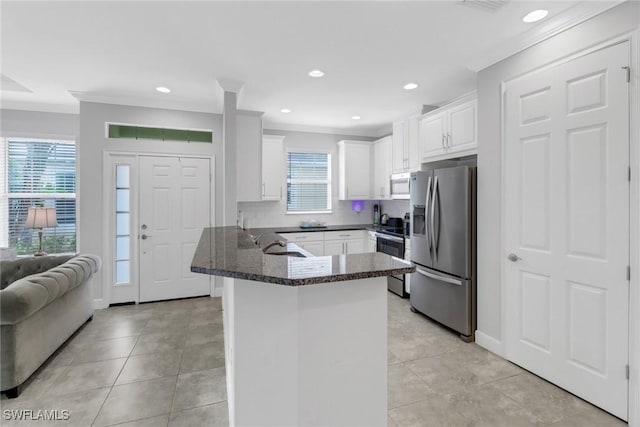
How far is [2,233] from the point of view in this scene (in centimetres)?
419

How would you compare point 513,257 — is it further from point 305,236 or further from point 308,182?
point 308,182

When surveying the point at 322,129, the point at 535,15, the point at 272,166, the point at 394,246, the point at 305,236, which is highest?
the point at 322,129

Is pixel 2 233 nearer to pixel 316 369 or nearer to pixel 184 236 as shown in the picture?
pixel 184 236

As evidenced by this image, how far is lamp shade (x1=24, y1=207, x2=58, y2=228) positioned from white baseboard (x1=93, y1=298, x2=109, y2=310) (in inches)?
44.2

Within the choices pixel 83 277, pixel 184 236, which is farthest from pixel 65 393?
pixel 184 236

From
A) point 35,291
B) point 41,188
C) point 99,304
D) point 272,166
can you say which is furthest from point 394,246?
point 41,188

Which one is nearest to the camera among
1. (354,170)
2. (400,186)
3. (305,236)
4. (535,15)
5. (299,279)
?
(299,279)

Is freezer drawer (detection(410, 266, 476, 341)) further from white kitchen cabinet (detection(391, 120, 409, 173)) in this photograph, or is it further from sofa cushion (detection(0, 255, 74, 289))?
sofa cushion (detection(0, 255, 74, 289))

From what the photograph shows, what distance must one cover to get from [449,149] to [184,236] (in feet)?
11.9

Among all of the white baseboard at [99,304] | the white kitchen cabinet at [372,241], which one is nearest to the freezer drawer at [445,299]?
the white kitchen cabinet at [372,241]

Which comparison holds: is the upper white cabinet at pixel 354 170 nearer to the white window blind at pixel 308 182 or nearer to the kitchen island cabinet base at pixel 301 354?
the white window blind at pixel 308 182

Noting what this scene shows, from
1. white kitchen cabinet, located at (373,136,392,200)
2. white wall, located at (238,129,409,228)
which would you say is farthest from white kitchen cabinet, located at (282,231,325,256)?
white kitchen cabinet, located at (373,136,392,200)

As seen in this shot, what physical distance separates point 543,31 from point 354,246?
3.66 meters

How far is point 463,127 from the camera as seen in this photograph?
10.3 ft
